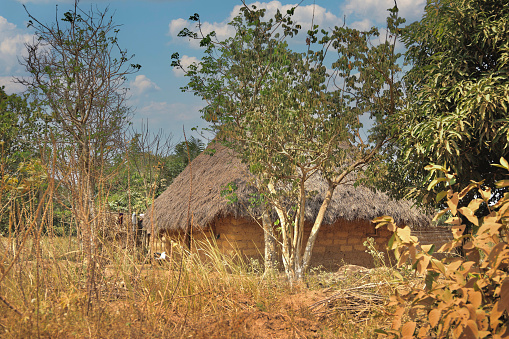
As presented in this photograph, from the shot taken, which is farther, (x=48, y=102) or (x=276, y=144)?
(x=48, y=102)

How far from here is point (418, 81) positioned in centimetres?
645

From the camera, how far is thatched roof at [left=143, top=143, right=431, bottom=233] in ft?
30.3

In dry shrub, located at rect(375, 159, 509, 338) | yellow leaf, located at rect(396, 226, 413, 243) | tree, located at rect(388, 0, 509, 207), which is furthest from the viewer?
tree, located at rect(388, 0, 509, 207)

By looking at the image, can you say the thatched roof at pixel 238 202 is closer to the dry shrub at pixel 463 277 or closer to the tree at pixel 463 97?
the tree at pixel 463 97

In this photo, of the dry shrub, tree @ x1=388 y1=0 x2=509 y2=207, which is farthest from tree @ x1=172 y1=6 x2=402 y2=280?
the dry shrub

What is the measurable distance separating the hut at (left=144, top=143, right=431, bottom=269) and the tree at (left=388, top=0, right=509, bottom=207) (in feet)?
11.4

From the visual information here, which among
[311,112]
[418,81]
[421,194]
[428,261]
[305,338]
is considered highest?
[418,81]

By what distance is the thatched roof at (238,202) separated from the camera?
9225 mm

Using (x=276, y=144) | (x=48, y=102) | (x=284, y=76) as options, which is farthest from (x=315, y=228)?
(x=48, y=102)

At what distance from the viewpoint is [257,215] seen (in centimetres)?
904

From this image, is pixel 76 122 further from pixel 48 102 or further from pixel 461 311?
pixel 461 311

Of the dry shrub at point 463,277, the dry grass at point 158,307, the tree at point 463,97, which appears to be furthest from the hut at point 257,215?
the dry shrub at point 463,277

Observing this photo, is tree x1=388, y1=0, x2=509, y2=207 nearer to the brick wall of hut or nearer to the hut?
the hut

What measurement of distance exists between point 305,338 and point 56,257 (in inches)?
86.2
